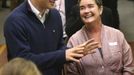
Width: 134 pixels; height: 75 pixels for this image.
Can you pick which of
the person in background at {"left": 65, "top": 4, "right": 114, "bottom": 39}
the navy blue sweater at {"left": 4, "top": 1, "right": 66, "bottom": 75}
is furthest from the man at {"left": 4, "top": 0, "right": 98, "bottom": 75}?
the person in background at {"left": 65, "top": 4, "right": 114, "bottom": 39}

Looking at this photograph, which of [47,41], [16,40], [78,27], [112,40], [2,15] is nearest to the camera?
[16,40]

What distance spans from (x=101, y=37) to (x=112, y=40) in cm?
9

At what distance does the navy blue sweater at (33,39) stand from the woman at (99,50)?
209mm

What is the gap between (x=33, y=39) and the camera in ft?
8.16

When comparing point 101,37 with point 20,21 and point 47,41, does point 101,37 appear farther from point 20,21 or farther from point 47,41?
point 20,21

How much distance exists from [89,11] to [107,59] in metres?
0.39

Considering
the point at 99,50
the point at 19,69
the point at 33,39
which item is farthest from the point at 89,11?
the point at 19,69

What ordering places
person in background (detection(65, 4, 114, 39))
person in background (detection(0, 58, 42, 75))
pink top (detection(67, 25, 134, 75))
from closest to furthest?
person in background (detection(0, 58, 42, 75)) → pink top (detection(67, 25, 134, 75)) → person in background (detection(65, 4, 114, 39))

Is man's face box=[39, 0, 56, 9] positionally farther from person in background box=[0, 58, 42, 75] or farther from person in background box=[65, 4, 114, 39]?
person in background box=[0, 58, 42, 75]

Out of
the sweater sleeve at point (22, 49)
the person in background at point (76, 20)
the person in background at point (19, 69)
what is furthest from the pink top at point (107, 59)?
the person in background at point (19, 69)

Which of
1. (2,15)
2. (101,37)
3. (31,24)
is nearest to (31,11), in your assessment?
(31,24)

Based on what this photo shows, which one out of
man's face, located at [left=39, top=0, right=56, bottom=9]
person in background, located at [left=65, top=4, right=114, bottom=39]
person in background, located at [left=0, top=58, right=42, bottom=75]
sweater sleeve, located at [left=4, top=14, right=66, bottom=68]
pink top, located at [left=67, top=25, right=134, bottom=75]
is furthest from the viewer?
person in background, located at [left=65, top=4, right=114, bottom=39]

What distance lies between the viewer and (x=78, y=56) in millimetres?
2471

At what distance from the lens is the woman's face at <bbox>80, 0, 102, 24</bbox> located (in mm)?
2783
